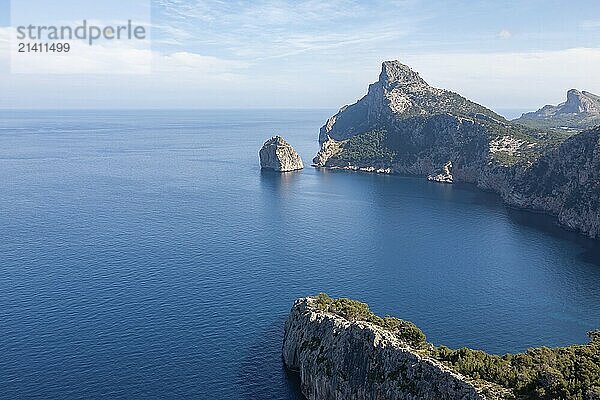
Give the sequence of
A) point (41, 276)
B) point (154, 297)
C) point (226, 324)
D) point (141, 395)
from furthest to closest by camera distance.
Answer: point (41, 276)
point (154, 297)
point (226, 324)
point (141, 395)

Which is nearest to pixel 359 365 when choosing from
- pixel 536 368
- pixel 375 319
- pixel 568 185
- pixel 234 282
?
pixel 375 319

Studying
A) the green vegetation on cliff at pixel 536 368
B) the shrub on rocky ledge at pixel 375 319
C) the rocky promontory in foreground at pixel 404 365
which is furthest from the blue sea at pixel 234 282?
the green vegetation on cliff at pixel 536 368

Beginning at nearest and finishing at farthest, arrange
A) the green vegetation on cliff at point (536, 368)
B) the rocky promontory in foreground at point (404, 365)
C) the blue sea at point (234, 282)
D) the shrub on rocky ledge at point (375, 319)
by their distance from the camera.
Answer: the green vegetation on cliff at point (536, 368), the rocky promontory in foreground at point (404, 365), the shrub on rocky ledge at point (375, 319), the blue sea at point (234, 282)

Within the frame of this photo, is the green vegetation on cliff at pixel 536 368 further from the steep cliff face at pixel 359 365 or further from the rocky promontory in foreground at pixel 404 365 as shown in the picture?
the steep cliff face at pixel 359 365

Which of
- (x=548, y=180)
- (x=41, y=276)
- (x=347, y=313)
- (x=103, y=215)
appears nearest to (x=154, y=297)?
(x=41, y=276)

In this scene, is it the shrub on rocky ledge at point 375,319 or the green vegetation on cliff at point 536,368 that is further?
the shrub on rocky ledge at point 375,319

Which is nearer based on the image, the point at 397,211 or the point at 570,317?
the point at 570,317

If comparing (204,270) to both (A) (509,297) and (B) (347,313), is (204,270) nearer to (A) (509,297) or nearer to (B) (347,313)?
(B) (347,313)
